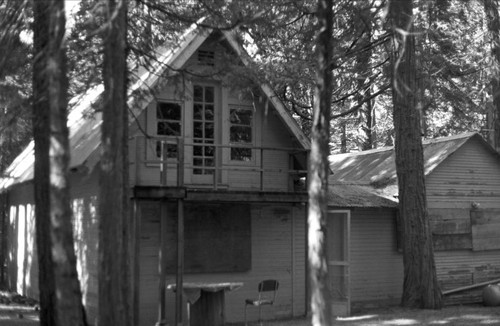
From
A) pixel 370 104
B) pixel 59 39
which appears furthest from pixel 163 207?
pixel 370 104

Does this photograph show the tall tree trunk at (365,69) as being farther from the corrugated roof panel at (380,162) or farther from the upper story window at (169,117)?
the upper story window at (169,117)

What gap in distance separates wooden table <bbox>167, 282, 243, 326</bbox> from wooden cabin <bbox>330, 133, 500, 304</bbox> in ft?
16.8

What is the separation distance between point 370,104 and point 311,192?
27437 millimetres

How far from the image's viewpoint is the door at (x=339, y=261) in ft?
57.0

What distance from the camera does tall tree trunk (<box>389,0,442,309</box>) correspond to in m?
17.9

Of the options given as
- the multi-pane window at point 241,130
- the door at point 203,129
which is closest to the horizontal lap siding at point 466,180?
the multi-pane window at point 241,130

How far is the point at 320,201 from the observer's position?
856cm

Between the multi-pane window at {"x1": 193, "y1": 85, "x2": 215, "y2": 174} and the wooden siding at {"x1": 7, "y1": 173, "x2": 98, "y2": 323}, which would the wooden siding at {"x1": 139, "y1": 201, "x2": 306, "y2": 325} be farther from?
the wooden siding at {"x1": 7, "y1": 173, "x2": 98, "y2": 323}

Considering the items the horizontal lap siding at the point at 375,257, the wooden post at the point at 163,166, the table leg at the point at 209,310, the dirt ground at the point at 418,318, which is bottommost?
the dirt ground at the point at 418,318

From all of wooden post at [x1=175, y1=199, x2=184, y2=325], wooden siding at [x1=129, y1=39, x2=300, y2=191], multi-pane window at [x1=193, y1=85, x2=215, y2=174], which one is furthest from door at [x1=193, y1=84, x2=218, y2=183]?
wooden post at [x1=175, y1=199, x2=184, y2=325]

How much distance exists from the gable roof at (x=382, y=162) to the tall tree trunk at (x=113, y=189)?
11726 mm

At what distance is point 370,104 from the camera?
3534 cm

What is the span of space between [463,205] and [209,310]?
30.8 ft

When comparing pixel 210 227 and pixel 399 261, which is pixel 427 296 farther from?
pixel 210 227
